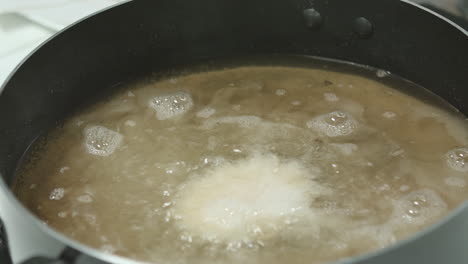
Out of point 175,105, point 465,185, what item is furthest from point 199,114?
point 465,185

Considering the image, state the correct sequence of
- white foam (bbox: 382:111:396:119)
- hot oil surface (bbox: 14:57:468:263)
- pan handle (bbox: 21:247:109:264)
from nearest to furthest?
pan handle (bbox: 21:247:109:264) < hot oil surface (bbox: 14:57:468:263) < white foam (bbox: 382:111:396:119)

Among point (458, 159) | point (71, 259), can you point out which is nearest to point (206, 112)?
point (458, 159)

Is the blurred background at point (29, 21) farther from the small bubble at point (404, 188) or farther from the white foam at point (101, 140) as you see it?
the small bubble at point (404, 188)

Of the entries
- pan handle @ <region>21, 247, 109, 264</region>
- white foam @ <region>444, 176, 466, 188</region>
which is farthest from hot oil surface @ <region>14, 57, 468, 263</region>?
pan handle @ <region>21, 247, 109, 264</region>

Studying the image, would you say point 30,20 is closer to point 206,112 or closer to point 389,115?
point 206,112

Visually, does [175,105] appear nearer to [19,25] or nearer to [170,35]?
[170,35]

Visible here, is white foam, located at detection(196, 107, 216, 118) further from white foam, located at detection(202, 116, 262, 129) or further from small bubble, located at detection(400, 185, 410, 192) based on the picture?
small bubble, located at detection(400, 185, 410, 192)

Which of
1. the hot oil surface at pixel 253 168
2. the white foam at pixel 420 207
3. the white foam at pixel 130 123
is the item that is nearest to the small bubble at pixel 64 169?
the hot oil surface at pixel 253 168
